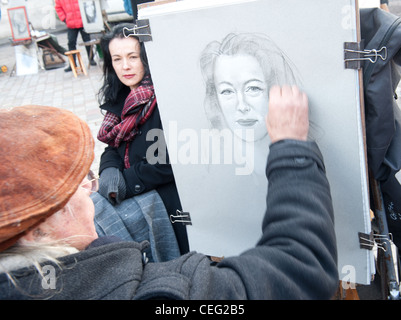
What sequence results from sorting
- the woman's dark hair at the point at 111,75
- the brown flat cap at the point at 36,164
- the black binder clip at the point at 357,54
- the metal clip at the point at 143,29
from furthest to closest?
1. the woman's dark hair at the point at 111,75
2. the metal clip at the point at 143,29
3. the black binder clip at the point at 357,54
4. the brown flat cap at the point at 36,164

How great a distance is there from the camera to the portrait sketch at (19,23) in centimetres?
716

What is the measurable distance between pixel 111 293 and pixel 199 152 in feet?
2.37

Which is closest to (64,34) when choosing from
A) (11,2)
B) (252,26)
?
(11,2)

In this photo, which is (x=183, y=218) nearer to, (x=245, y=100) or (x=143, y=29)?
(x=245, y=100)

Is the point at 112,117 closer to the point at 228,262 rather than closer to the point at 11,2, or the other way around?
the point at 228,262

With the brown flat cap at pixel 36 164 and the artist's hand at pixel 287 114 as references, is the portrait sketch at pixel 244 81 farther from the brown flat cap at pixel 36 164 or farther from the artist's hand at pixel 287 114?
the brown flat cap at pixel 36 164

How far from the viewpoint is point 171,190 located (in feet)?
5.43

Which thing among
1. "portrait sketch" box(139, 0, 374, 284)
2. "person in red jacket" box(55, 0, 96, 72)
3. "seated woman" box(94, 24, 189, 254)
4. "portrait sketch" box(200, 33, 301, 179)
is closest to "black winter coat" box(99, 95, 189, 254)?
"seated woman" box(94, 24, 189, 254)

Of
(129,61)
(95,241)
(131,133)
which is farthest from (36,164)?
(129,61)

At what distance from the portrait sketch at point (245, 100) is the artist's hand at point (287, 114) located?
3 centimetres

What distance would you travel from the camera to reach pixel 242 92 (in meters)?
1.21

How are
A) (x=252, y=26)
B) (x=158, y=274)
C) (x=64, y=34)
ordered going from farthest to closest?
(x=64, y=34) < (x=252, y=26) < (x=158, y=274)

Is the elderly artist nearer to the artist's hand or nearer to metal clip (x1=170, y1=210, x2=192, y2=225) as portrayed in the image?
the artist's hand

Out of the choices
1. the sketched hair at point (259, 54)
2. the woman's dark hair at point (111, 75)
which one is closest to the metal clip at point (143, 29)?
the sketched hair at point (259, 54)
